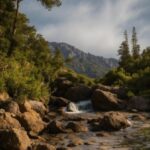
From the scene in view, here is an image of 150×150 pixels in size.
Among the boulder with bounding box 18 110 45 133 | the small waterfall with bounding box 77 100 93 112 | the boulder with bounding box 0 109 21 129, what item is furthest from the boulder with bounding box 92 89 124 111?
the boulder with bounding box 0 109 21 129

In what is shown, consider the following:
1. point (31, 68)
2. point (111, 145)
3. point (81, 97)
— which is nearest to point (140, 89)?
point (81, 97)

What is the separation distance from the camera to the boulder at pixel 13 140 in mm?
→ 20938

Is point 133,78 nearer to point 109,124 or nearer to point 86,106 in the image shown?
point 86,106

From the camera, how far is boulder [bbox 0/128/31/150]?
20.9 m

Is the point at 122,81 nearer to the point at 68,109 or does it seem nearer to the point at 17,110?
the point at 68,109

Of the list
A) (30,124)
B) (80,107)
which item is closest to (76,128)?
(30,124)

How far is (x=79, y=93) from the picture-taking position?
60.8 metres

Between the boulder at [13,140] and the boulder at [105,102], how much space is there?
2966 centimetres

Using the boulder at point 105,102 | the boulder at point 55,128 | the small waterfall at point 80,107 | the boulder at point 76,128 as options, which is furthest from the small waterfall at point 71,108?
the boulder at point 55,128

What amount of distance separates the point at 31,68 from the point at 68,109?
25.3ft

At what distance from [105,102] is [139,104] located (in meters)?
4.29

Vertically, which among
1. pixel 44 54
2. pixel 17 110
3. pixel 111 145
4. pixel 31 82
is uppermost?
pixel 44 54

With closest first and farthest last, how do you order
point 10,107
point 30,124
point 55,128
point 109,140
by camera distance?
1. point 109,140
2. point 30,124
3. point 55,128
4. point 10,107

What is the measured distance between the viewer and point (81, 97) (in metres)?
60.2
